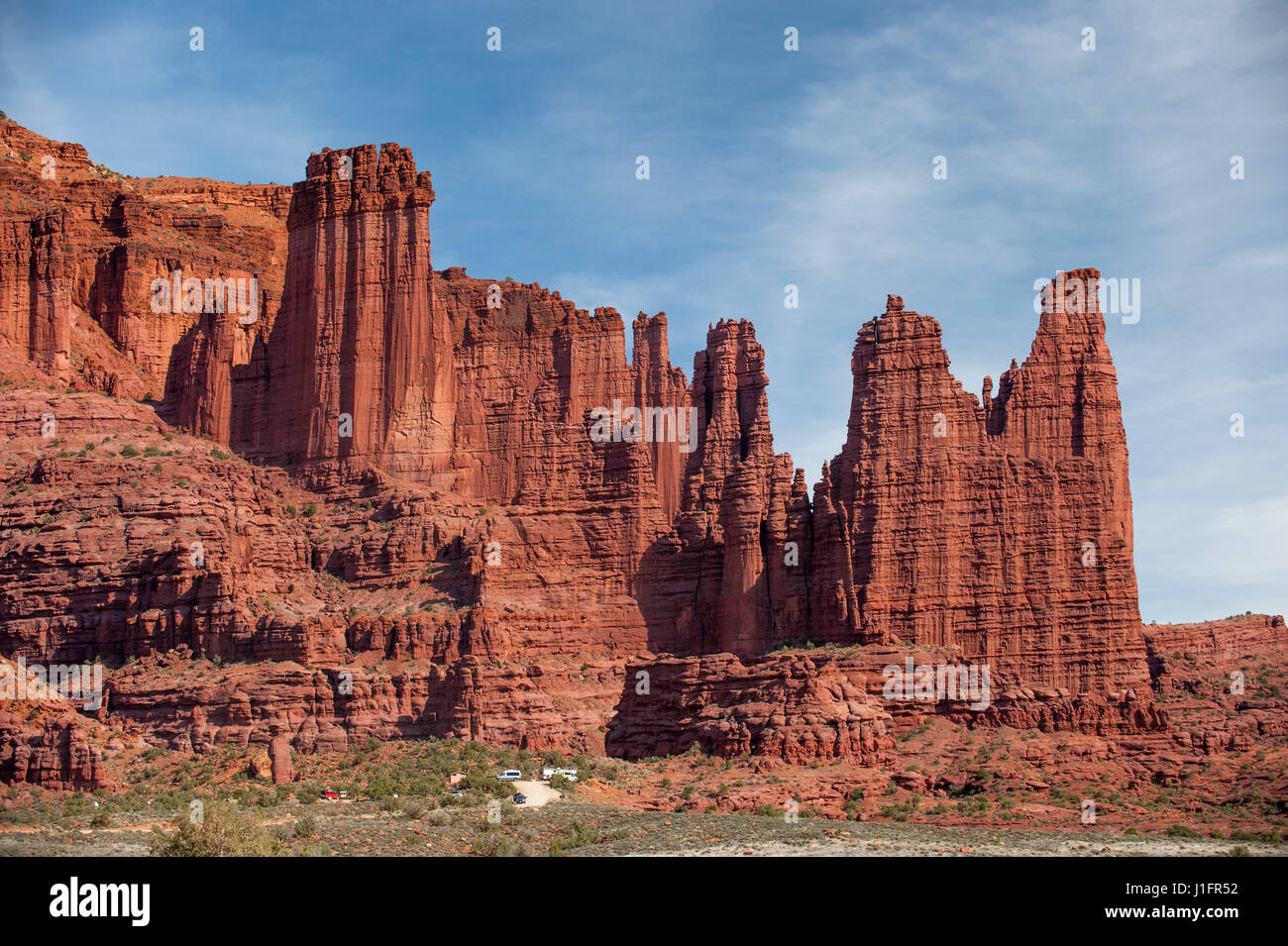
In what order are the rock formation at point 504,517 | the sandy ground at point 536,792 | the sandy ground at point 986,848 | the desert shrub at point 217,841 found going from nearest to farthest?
the desert shrub at point 217,841, the sandy ground at point 986,848, the sandy ground at point 536,792, the rock formation at point 504,517

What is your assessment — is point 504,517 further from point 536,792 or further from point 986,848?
point 986,848

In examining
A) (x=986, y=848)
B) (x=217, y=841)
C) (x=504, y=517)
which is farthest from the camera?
(x=504, y=517)

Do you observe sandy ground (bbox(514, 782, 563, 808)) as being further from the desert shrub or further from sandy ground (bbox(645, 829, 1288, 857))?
the desert shrub

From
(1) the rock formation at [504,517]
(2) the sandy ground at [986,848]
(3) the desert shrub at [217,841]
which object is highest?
(1) the rock formation at [504,517]

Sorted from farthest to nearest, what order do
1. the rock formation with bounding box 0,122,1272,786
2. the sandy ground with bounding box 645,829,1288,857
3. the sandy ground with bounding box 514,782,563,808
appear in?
1. the rock formation with bounding box 0,122,1272,786
2. the sandy ground with bounding box 514,782,563,808
3. the sandy ground with bounding box 645,829,1288,857

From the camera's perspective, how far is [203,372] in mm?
106375

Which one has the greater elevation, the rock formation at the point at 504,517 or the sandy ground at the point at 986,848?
the rock formation at the point at 504,517

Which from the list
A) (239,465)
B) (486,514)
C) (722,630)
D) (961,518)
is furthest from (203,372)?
(961,518)

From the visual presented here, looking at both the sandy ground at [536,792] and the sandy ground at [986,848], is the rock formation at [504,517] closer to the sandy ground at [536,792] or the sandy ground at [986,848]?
the sandy ground at [536,792]

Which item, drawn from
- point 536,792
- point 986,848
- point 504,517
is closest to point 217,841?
point 986,848

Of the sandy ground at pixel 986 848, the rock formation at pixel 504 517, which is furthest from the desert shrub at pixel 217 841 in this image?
the rock formation at pixel 504 517

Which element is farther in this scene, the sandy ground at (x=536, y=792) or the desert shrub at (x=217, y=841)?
the sandy ground at (x=536, y=792)

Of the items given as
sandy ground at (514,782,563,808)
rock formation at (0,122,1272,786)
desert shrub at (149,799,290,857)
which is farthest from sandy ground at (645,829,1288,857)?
rock formation at (0,122,1272,786)
